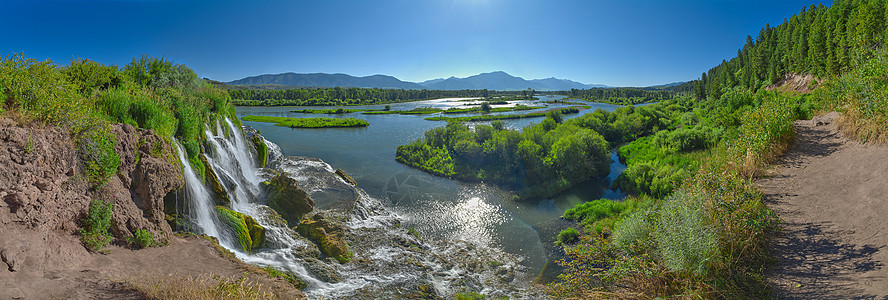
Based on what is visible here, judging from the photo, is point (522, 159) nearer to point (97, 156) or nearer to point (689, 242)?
point (689, 242)

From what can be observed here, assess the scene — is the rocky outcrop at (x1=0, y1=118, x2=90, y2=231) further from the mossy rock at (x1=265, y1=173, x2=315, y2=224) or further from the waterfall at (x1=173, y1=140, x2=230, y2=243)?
the mossy rock at (x1=265, y1=173, x2=315, y2=224)

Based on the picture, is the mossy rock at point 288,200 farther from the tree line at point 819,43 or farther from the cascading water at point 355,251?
the tree line at point 819,43

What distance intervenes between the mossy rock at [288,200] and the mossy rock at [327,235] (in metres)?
1.05

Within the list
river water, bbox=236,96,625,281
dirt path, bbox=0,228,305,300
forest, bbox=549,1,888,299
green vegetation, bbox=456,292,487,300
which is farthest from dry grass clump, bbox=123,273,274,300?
river water, bbox=236,96,625,281

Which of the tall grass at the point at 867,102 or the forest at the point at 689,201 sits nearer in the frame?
the forest at the point at 689,201

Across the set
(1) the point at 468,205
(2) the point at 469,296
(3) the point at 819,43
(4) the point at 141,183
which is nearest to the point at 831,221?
(2) the point at 469,296

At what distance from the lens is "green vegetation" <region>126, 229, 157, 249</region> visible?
7820mm

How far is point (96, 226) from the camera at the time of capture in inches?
281

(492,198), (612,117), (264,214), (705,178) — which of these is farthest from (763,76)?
(264,214)

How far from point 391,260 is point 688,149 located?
28.5 metres

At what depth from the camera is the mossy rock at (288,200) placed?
15.1 meters

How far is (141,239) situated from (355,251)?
6.30 meters

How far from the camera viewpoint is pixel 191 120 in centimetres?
1344

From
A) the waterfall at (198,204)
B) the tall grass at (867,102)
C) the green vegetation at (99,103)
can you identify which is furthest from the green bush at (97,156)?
the tall grass at (867,102)
